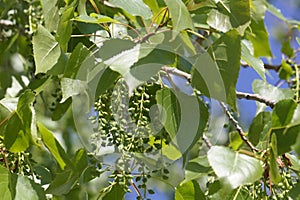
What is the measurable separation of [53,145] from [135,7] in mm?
295

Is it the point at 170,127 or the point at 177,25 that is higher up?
the point at 177,25

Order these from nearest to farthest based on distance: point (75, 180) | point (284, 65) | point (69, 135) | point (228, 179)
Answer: point (228, 179) → point (75, 180) → point (284, 65) → point (69, 135)

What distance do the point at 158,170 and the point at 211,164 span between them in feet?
0.86

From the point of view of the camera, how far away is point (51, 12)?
1.21m

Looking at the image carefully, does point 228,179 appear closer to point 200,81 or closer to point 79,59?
point 200,81

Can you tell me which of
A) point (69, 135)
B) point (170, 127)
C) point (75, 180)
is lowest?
point (69, 135)

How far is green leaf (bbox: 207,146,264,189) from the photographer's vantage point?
0.92 m

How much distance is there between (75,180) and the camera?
1.14m

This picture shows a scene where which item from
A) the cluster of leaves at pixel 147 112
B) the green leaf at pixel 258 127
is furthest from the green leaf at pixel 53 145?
the green leaf at pixel 258 127

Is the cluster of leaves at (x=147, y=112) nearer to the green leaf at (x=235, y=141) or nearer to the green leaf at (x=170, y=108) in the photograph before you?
the green leaf at (x=170, y=108)

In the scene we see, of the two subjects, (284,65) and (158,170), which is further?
(284,65)

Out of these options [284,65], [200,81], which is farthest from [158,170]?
[284,65]

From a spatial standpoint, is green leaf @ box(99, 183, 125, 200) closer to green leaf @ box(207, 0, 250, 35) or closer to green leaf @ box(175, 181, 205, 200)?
green leaf @ box(175, 181, 205, 200)

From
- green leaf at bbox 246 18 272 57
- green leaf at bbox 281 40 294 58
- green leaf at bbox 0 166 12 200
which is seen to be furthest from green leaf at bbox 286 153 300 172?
green leaf at bbox 281 40 294 58
